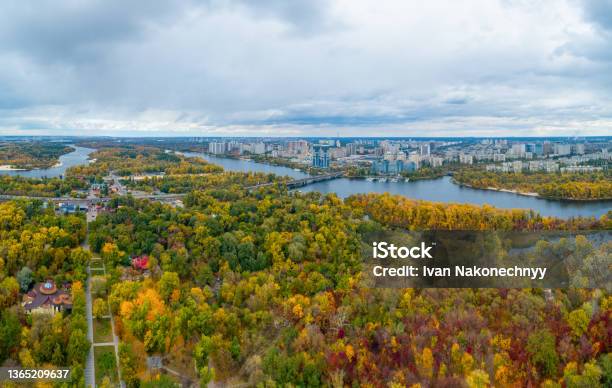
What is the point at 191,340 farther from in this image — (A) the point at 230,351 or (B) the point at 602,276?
(B) the point at 602,276

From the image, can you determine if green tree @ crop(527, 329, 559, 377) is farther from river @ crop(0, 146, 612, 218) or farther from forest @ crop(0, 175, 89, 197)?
Result: forest @ crop(0, 175, 89, 197)

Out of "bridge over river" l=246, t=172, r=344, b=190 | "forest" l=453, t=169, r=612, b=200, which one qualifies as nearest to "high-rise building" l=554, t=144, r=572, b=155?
"forest" l=453, t=169, r=612, b=200

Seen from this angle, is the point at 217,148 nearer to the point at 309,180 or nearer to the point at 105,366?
the point at 309,180

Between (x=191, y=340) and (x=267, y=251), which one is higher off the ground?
(x=267, y=251)

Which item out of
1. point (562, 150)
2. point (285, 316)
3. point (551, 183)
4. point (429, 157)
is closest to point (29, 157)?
point (429, 157)

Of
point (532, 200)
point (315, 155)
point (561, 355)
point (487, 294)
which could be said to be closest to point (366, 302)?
point (487, 294)

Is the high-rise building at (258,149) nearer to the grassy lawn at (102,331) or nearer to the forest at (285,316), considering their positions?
the forest at (285,316)

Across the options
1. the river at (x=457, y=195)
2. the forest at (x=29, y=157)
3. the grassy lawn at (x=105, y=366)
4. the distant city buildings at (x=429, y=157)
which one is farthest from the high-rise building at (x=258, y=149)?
the grassy lawn at (x=105, y=366)
